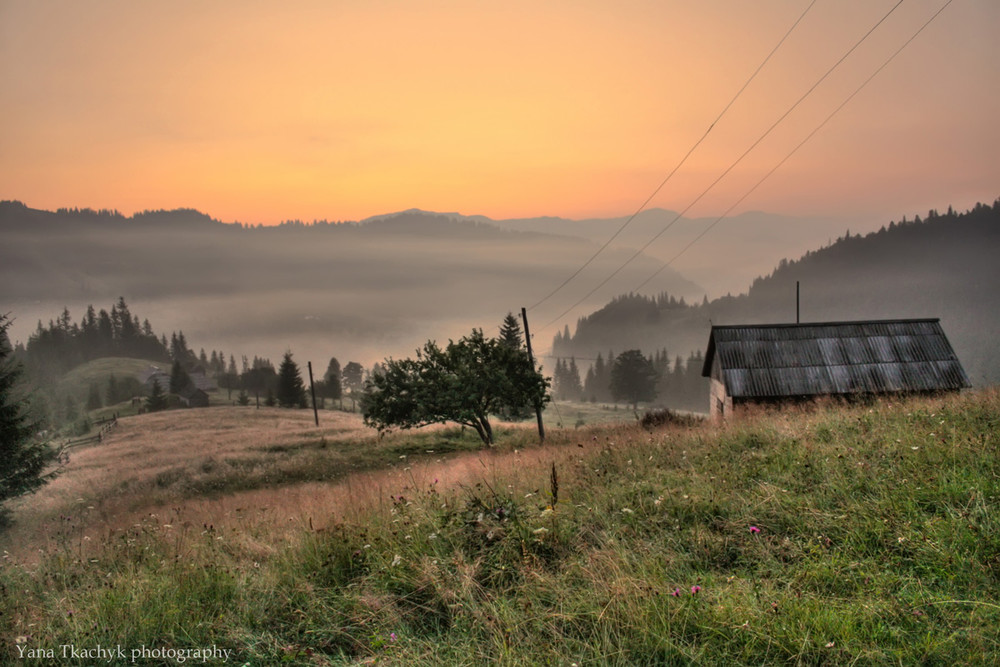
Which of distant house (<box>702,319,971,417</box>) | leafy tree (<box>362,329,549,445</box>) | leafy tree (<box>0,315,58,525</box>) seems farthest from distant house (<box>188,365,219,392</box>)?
distant house (<box>702,319,971,417</box>)

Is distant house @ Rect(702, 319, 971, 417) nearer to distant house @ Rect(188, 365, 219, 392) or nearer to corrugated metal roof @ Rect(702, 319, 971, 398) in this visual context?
corrugated metal roof @ Rect(702, 319, 971, 398)

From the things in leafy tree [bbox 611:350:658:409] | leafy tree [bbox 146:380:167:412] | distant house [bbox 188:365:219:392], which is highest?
distant house [bbox 188:365:219:392]

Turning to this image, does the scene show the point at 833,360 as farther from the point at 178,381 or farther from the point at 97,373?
the point at 97,373

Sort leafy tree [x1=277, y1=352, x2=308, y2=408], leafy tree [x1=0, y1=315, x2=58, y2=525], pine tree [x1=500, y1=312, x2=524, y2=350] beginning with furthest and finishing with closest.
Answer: leafy tree [x1=277, y1=352, x2=308, y2=408] < pine tree [x1=500, y1=312, x2=524, y2=350] < leafy tree [x1=0, y1=315, x2=58, y2=525]

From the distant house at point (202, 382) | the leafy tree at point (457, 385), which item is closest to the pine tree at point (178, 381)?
the distant house at point (202, 382)

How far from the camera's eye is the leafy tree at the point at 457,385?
30.7 metres

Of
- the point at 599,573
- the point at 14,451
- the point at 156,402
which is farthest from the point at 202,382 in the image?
the point at 599,573

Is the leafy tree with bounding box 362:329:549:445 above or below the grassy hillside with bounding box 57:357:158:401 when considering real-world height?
below

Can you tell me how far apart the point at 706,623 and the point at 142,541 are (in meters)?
6.83

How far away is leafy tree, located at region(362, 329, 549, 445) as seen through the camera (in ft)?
101

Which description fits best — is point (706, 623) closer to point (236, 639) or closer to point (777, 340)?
point (236, 639)

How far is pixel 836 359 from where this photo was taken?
24.8 m

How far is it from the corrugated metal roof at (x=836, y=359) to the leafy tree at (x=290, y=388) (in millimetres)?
84689

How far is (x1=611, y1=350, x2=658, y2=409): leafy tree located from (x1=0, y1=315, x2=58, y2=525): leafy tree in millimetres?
108899
